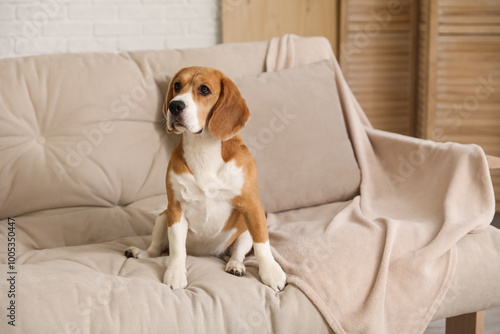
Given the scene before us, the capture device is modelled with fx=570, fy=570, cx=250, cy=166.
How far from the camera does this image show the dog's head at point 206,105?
4.44 feet

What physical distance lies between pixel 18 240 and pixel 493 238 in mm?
1383

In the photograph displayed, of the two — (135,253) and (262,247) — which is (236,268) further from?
(135,253)

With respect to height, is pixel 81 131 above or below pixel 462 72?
below

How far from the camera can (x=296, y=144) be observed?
192 centimetres

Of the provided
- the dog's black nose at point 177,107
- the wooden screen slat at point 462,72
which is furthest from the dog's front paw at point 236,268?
the wooden screen slat at point 462,72

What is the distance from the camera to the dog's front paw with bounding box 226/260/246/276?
1463 millimetres

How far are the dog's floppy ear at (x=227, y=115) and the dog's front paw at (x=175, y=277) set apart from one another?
0.35m

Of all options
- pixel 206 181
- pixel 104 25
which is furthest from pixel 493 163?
pixel 104 25

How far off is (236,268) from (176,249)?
0.16 m

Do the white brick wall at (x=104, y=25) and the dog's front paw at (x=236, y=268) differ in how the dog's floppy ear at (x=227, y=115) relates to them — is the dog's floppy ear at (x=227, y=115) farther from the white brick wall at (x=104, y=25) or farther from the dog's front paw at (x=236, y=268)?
the white brick wall at (x=104, y=25)

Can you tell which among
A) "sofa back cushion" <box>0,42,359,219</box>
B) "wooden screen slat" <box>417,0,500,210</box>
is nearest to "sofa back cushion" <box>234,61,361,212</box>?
"sofa back cushion" <box>0,42,359,219</box>

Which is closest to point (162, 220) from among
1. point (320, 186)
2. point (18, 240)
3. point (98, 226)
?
point (98, 226)

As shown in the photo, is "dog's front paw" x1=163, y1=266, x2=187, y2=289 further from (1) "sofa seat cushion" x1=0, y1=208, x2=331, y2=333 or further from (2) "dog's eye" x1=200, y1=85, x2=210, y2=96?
(2) "dog's eye" x1=200, y1=85, x2=210, y2=96

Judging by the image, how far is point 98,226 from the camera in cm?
181
